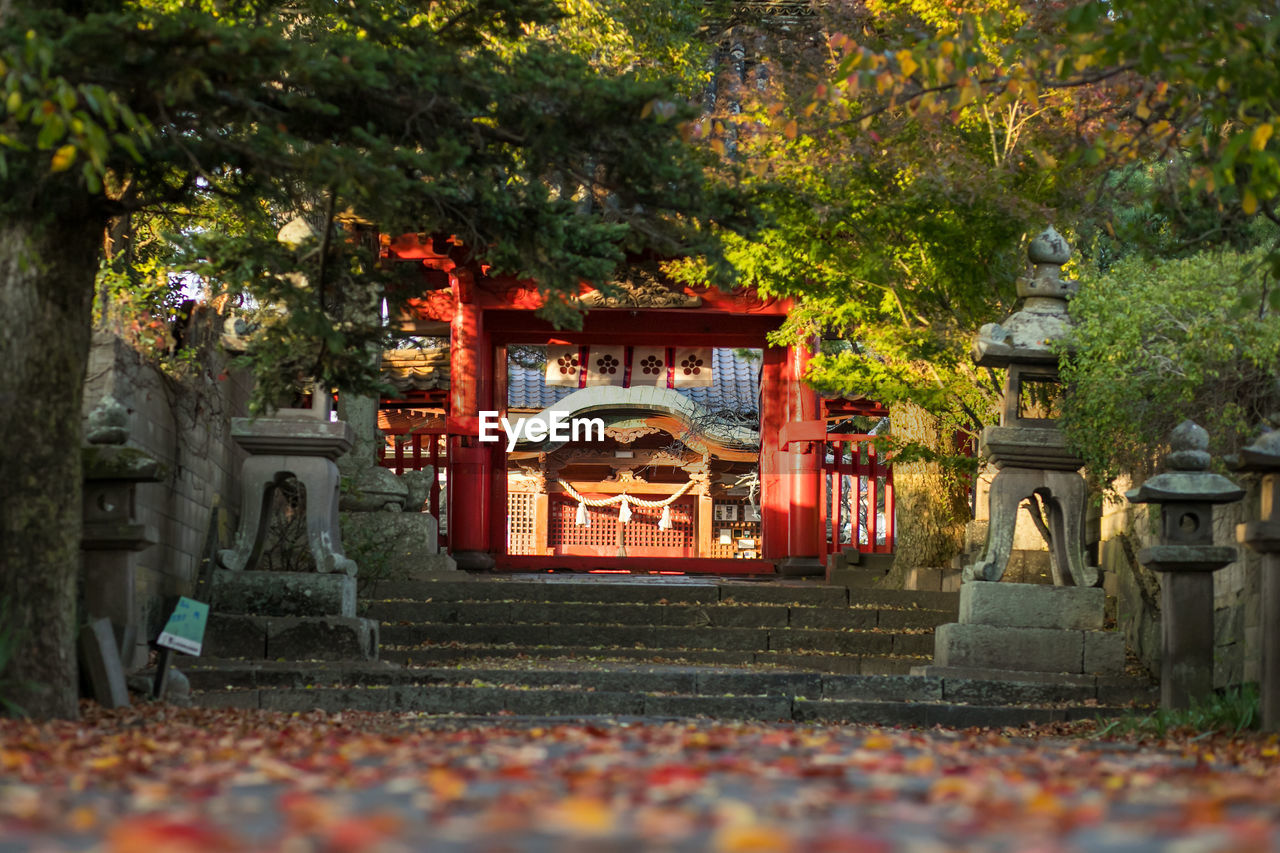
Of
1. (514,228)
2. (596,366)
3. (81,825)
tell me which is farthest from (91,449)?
(596,366)

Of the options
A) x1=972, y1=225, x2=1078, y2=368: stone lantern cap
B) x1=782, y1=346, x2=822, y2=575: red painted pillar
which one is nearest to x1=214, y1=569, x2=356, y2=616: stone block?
x1=972, y1=225, x2=1078, y2=368: stone lantern cap

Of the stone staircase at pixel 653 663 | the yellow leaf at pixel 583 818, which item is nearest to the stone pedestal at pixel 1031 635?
the stone staircase at pixel 653 663

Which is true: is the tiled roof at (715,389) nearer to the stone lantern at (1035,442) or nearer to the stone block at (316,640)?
the stone block at (316,640)

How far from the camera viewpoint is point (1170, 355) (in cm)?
954

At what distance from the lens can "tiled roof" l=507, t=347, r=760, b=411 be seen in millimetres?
22344

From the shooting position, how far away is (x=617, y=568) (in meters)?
17.3

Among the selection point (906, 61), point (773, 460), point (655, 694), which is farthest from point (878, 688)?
point (773, 460)

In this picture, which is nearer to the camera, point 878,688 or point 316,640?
point 878,688

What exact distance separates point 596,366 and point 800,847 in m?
16.0

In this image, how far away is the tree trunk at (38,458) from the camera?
22.5ft

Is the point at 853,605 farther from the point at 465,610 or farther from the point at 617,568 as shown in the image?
the point at 617,568

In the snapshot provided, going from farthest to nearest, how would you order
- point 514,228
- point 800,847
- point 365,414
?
point 365,414
point 514,228
point 800,847

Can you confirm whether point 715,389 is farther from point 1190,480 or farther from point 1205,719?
point 1205,719

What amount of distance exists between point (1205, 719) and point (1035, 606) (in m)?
2.43
